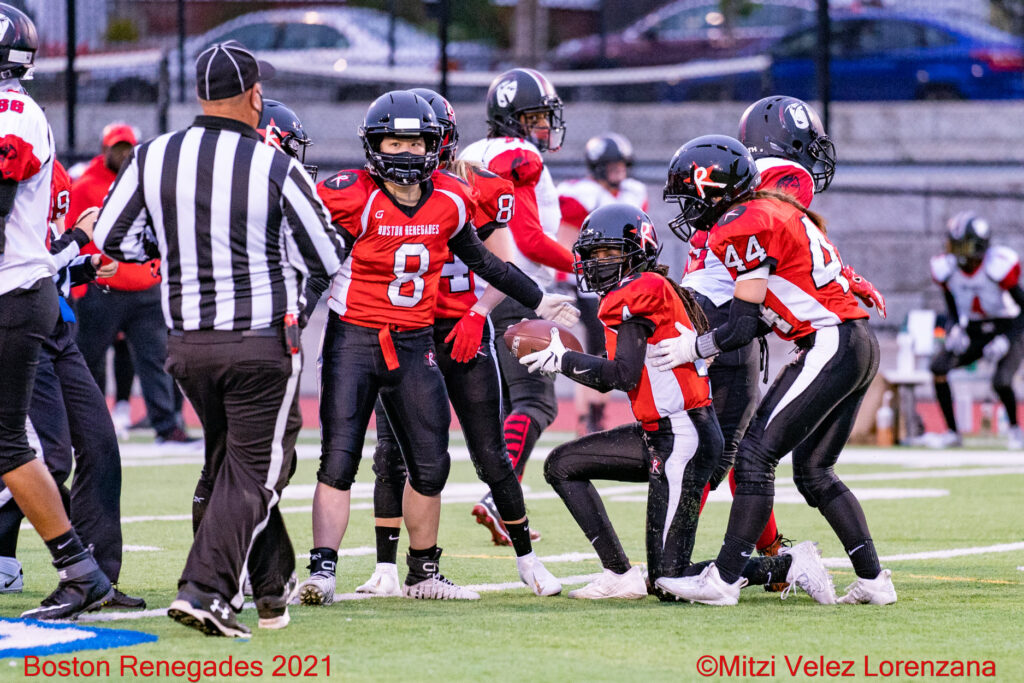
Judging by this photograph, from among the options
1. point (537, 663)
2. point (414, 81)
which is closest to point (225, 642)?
point (537, 663)

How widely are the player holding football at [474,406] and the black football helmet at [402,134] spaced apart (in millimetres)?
222

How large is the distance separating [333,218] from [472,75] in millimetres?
10559

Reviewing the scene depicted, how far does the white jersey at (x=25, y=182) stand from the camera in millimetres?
4707

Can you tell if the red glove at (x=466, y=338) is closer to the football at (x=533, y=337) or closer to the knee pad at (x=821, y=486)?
the football at (x=533, y=337)

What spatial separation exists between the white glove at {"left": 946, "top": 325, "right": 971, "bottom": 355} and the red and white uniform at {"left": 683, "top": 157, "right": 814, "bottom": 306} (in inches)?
262

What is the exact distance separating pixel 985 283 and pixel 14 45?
9.00 m

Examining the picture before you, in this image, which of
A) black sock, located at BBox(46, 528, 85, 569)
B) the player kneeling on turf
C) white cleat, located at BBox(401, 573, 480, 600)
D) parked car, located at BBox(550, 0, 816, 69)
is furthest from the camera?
parked car, located at BBox(550, 0, 816, 69)

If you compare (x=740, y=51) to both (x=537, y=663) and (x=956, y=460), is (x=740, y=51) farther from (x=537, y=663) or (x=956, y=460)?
(x=537, y=663)

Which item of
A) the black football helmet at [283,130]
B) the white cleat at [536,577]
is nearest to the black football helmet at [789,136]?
the black football helmet at [283,130]

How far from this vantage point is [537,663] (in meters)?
4.15

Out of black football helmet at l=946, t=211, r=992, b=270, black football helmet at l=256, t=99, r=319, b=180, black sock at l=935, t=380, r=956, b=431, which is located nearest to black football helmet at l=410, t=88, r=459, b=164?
black football helmet at l=256, t=99, r=319, b=180

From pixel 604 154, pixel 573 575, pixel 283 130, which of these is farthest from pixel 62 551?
pixel 604 154

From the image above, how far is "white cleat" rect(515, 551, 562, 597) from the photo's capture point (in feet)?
17.7

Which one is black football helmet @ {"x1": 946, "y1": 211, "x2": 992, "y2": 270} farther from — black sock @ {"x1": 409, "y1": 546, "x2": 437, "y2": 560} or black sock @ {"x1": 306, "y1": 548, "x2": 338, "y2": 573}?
black sock @ {"x1": 306, "y1": 548, "x2": 338, "y2": 573}
